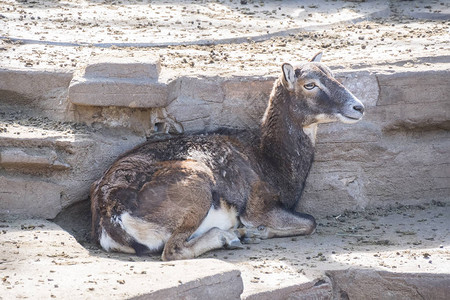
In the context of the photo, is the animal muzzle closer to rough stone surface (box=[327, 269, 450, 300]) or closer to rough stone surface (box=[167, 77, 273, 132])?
rough stone surface (box=[167, 77, 273, 132])

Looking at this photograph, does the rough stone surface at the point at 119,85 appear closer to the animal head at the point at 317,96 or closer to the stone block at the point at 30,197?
the stone block at the point at 30,197

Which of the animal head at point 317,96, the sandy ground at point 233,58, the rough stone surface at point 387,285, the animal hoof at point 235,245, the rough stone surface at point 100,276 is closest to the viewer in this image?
the rough stone surface at point 100,276

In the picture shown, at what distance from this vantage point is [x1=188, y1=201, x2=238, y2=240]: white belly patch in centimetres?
663

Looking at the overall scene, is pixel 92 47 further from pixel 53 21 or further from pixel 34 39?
pixel 53 21

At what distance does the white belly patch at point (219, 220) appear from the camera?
21.8 feet

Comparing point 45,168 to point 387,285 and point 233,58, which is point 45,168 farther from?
point 387,285

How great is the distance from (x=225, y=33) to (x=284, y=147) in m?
2.58

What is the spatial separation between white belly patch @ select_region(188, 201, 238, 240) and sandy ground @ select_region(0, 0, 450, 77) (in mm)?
1410

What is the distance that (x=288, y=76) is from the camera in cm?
709

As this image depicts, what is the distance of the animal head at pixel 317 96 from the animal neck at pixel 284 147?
0.25 feet

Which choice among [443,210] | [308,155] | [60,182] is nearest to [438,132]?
[443,210]

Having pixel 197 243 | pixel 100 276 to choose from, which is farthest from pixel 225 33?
pixel 100 276

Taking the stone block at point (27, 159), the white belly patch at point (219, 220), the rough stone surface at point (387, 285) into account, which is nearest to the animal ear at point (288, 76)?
the white belly patch at point (219, 220)

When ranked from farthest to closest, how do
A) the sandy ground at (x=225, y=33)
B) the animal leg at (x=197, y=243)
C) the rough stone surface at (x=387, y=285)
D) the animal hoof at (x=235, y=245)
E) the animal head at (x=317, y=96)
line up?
the sandy ground at (x=225, y=33), the animal head at (x=317, y=96), the animal hoof at (x=235, y=245), the animal leg at (x=197, y=243), the rough stone surface at (x=387, y=285)
